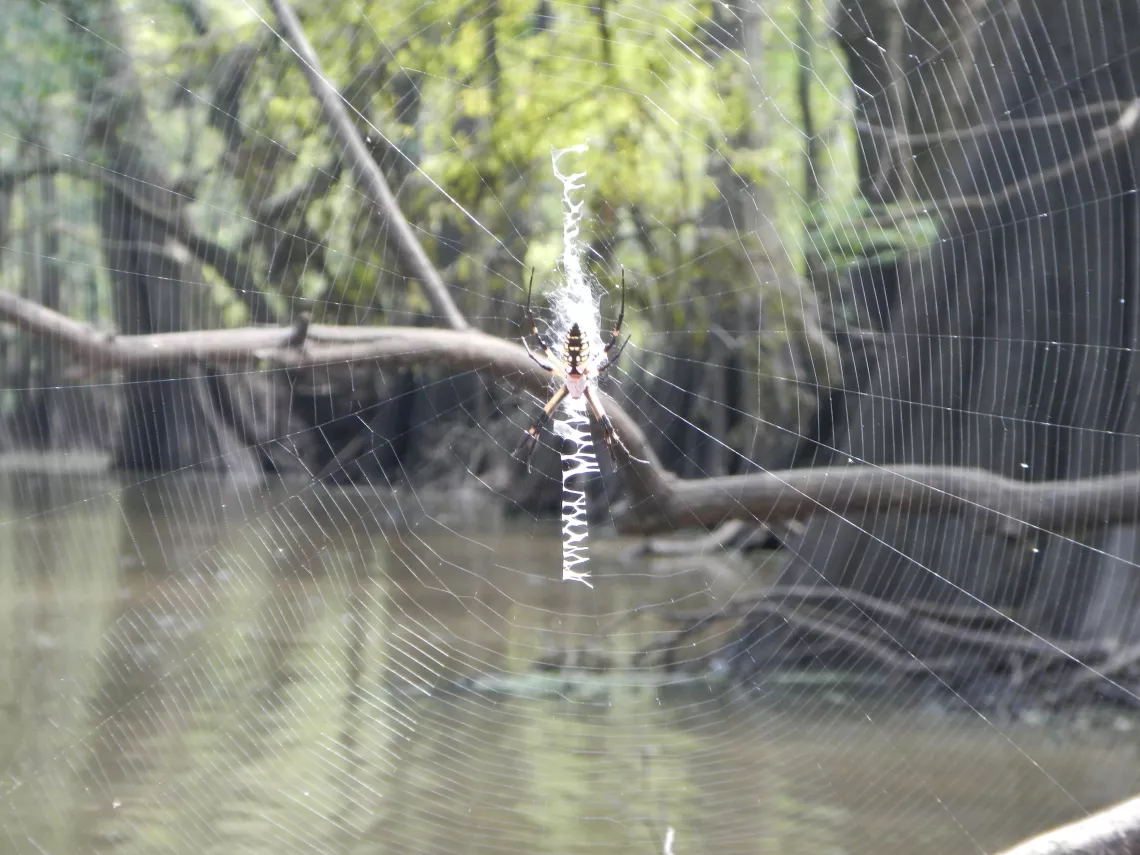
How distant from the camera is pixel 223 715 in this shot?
630cm

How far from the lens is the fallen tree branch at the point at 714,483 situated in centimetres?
445

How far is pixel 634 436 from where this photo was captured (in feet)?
16.0

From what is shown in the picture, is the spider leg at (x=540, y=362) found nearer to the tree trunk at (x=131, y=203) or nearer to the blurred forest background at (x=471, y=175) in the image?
the blurred forest background at (x=471, y=175)

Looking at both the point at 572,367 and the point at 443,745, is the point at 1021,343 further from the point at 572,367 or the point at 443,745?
the point at 443,745

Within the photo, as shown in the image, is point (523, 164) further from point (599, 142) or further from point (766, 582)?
point (766, 582)

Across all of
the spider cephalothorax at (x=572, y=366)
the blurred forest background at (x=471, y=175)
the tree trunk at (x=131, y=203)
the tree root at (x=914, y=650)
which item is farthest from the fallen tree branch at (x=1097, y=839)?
the tree trunk at (x=131, y=203)

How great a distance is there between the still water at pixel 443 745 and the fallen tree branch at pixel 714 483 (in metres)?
1.35

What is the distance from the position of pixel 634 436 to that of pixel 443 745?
2136 millimetres

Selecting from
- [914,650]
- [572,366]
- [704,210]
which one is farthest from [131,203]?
[914,650]

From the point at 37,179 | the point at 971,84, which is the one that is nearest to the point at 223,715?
the point at 971,84

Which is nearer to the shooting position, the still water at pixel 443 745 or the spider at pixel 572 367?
the still water at pixel 443 745

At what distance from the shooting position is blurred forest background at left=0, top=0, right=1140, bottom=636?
6668 mm

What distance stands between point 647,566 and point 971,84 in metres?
5.56

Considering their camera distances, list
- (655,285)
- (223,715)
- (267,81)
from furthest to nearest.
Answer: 1. (655,285)
2. (267,81)
3. (223,715)
